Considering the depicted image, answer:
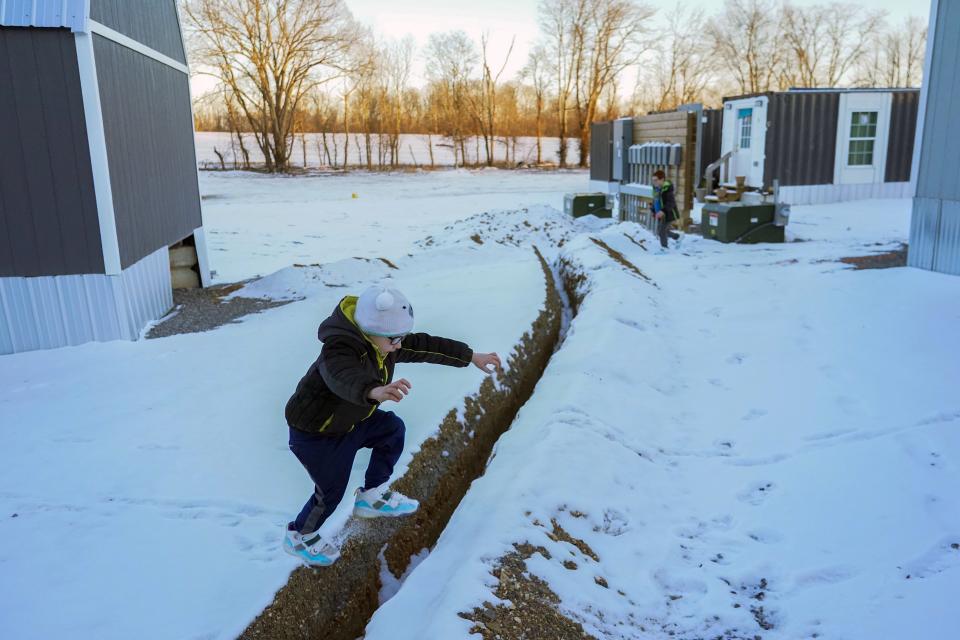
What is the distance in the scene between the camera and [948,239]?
959cm

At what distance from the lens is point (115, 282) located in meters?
8.61

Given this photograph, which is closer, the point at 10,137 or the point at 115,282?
the point at 10,137

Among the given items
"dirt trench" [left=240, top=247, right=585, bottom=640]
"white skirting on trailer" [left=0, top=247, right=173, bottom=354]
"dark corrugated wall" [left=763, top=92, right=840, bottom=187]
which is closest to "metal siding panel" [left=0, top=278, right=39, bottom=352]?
"white skirting on trailer" [left=0, top=247, right=173, bottom=354]

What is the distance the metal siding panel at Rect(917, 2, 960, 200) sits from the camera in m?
9.34

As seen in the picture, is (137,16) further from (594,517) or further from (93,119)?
(594,517)

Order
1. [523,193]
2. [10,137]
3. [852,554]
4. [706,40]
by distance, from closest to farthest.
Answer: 1. [852,554]
2. [10,137]
3. [523,193]
4. [706,40]

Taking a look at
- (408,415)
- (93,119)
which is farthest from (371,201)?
(408,415)

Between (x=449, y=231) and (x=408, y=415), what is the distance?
11889 mm

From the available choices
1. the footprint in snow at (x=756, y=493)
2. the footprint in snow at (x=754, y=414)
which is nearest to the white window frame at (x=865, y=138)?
the footprint in snow at (x=754, y=414)

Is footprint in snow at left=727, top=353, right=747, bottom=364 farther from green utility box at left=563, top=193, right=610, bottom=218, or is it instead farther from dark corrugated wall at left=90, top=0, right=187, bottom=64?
green utility box at left=563, top=193, right=610, bottom=218

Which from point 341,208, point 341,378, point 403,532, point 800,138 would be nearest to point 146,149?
point 403,532

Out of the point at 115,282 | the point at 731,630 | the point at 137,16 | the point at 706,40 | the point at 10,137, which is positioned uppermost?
the point at 706,40

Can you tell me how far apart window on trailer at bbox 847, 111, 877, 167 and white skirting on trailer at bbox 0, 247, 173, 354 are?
19.5m

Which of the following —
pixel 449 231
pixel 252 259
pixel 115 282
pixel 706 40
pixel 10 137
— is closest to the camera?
pixel 10 137
